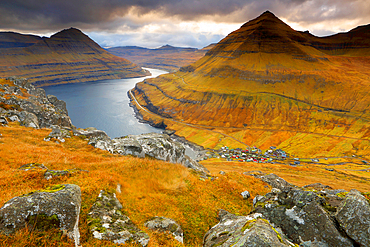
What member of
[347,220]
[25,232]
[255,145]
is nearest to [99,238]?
[25,232]

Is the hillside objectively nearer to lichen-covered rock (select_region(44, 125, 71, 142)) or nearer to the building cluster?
lichen-covered rock (select_region(44, 125, 71, 142))

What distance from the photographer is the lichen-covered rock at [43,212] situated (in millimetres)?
7045

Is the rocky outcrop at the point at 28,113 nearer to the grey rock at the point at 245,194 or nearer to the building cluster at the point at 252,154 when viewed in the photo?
the grey rock at the point at 245,194

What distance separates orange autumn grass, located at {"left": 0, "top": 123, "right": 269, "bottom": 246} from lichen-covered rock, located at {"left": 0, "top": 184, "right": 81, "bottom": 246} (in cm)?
40

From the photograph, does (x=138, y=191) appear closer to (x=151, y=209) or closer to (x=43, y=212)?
(x=151, y=209)

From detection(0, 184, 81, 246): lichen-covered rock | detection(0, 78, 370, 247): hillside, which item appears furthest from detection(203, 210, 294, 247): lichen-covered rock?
detection(0, 184, 81, 246): lichen-covered rock

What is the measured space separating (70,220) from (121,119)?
19401 cm

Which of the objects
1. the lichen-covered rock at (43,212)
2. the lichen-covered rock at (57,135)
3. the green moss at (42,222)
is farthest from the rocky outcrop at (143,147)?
the green moss at (42,222)

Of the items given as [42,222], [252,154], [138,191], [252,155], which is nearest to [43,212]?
[42,222]

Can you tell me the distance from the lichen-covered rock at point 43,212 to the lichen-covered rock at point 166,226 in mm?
4497

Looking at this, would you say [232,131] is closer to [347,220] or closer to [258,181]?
[258,181]

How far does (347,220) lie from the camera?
35.6ft

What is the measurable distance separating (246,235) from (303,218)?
22.7ft

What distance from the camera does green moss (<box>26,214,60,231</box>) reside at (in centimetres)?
729
